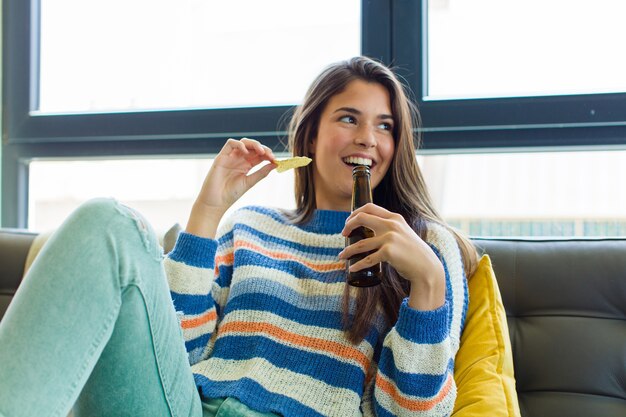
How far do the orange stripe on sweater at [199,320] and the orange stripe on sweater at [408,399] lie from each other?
0.37 metres

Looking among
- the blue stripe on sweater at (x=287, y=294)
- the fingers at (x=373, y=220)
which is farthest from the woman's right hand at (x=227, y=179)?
the fingers at (x=373, y=220)

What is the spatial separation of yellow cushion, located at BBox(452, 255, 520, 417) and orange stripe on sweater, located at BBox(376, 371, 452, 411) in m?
0.07

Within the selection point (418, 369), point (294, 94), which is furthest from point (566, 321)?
point (294, 94)

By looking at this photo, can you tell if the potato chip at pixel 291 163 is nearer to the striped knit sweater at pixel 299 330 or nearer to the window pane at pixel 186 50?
the striped knit sweater at pixel 299 330

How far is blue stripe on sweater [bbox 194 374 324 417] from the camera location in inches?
50.7

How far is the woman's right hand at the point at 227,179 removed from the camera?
1504mm

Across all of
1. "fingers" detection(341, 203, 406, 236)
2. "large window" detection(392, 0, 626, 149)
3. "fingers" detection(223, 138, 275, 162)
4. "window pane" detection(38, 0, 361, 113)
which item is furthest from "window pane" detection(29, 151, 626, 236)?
"fingers" detection(341, 203, 406, 236)

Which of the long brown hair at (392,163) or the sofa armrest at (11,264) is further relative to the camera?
the sofa armrest at (11,264)

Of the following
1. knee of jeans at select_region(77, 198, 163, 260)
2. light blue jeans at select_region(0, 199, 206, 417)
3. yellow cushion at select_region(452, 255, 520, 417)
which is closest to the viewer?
light blue jeans at select_region(0, 199, 206, 417)

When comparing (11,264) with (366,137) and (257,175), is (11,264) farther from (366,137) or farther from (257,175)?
(366,137)

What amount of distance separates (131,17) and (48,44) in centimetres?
33

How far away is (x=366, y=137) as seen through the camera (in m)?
1.59

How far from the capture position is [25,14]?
251 centimetres

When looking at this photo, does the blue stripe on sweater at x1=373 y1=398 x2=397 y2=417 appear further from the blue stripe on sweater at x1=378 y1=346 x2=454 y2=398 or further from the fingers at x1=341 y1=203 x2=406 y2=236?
the fingers at x1=341 y1=203 x2=406 y2=236
